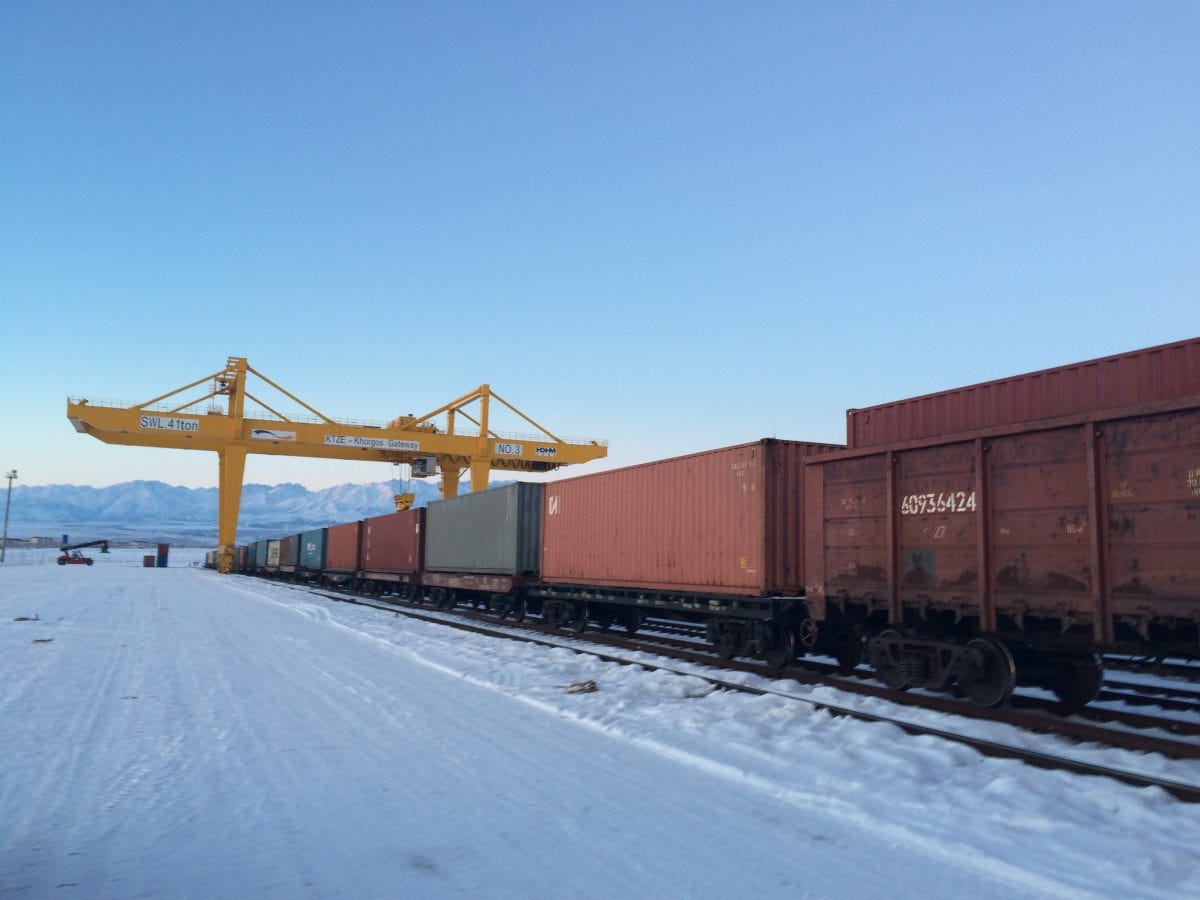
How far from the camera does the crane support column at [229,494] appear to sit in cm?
5050

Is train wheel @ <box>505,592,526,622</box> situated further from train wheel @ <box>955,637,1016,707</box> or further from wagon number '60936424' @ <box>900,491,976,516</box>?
train wheel @ <box>955,637,1016,707</box>

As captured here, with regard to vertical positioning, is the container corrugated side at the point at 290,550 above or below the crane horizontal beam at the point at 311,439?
below

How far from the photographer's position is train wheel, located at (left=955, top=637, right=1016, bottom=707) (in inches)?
335

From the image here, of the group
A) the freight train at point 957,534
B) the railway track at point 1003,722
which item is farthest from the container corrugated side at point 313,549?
the railway track at point 1003,722

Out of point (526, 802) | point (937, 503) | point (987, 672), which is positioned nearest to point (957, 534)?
point (937, 503)

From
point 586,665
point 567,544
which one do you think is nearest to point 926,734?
point 586,665

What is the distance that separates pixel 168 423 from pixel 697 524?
146ft

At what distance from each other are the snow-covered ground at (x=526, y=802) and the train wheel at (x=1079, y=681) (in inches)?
84.1

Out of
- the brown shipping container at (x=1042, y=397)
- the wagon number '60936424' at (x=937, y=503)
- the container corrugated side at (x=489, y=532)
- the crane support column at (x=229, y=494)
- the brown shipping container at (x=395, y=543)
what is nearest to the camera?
the brown shipping container at (x=1042, y=397)

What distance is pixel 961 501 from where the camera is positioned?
28.4 ft

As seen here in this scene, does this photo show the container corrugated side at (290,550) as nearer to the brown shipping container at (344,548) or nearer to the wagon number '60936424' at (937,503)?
the brown shipping container at (344,548)

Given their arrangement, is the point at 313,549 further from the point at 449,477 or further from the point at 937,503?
the point at 937,503

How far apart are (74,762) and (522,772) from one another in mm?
3693

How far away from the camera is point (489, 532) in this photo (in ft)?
70.5
